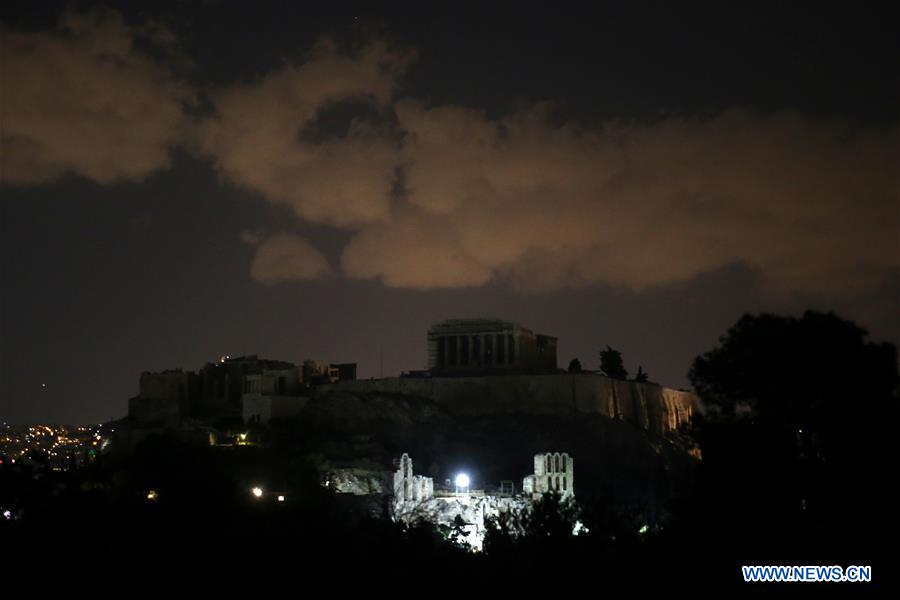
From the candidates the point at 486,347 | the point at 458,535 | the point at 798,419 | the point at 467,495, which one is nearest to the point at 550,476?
the point at 467,495

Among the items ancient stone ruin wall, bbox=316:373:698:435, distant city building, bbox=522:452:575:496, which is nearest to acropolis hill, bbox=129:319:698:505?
ancient stone ruin wall, bbox=316:373:698:435

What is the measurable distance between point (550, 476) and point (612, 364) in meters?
24.7

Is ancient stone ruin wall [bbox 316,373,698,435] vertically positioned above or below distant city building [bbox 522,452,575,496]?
above

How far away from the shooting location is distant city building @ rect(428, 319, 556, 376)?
81500 millimetres

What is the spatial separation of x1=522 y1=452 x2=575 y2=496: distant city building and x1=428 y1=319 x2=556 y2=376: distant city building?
18.6 metres

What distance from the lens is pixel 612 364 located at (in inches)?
3312

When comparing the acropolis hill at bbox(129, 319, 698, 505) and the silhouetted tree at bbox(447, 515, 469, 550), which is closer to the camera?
the silhouetted tree at bbox(447, 515, 469, 550)

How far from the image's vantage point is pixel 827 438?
102 feet

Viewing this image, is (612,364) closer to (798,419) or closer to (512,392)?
(512,392)

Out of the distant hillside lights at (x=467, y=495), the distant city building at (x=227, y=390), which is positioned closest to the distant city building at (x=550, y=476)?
the distant hillside lights at (x=467, y=495)

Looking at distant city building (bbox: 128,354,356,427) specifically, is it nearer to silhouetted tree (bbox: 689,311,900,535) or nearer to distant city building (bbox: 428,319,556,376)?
distant city building (bbox: 428,319,556,376)

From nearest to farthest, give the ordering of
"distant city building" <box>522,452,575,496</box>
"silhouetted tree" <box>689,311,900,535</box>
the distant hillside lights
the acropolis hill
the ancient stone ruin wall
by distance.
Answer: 1. "silhouetted tree" <box>689,311,900,535</box>
2. the distant hillside lights
3. "distant city building" <box>522,452,575,496</box>
4. the acropolis hill
5. the ancient stone ruin wall

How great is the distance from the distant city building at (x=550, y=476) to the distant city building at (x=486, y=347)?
1855 centimetres

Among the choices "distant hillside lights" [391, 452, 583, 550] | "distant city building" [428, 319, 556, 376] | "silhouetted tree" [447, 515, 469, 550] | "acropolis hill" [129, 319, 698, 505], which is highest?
"distant city building" [428, 319, 556, 376]
